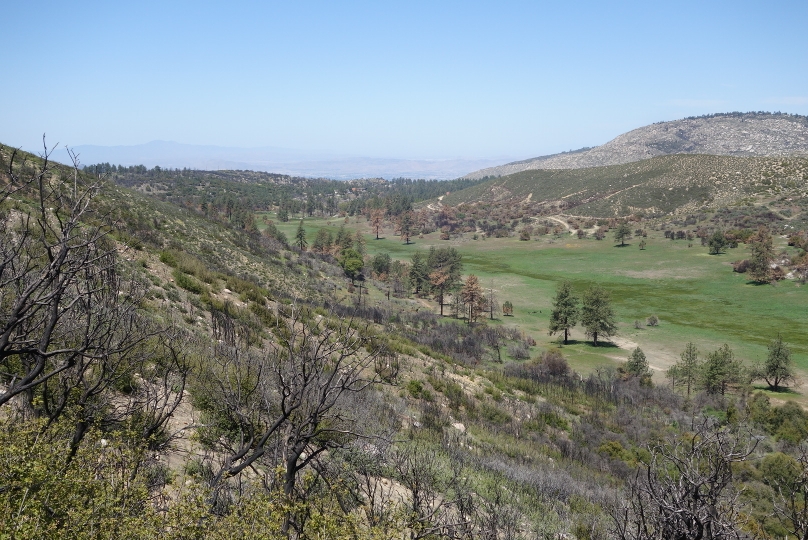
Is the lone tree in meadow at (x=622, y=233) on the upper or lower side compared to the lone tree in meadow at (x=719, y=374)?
upper

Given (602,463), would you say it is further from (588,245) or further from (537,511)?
(588,245)

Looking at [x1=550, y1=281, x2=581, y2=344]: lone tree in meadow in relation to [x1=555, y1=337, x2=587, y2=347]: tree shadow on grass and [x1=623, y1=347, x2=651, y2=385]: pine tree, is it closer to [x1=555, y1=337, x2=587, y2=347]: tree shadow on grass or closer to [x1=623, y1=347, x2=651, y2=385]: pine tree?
[x1=555, y1=337, x2=587, y2=347]: tree shadow on grass

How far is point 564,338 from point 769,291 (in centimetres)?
2916

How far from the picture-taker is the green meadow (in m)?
37.8

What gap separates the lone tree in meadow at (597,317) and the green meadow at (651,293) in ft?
3.78

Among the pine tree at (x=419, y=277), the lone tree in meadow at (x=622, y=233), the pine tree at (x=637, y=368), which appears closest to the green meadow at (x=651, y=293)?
the lone tree in meadow at (x=622, y=233)

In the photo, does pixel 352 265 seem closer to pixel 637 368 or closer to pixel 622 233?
pixel 637 368

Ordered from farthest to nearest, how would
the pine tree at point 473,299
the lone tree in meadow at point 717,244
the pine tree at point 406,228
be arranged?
the pine tree at point 406,228, the lone tree in meadow at point 717,244, the pine tree at point 473,299

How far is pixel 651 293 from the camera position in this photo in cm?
5612

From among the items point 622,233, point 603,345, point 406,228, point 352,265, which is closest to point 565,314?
point 603,345

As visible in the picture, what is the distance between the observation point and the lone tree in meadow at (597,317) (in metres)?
37.8

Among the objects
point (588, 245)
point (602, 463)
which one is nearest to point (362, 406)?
point (602, 463)

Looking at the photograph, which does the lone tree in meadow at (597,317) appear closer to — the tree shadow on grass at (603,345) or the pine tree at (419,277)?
the tree shadow on grass at (603,345)

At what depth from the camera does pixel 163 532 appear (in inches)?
165
